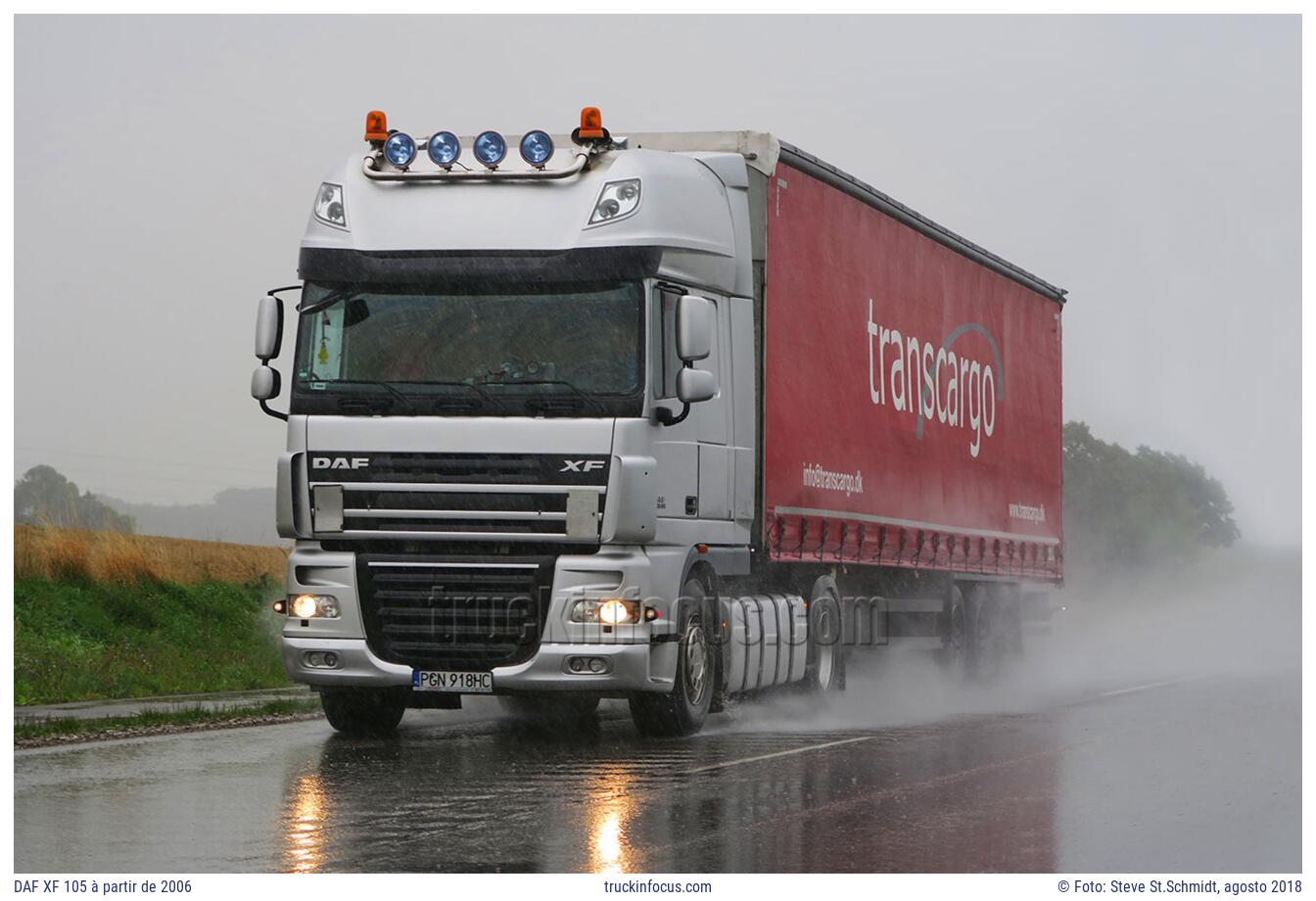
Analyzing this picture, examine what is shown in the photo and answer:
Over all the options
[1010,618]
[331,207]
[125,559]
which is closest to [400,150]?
[331,207]

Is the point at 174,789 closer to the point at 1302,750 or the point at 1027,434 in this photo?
the point at 1302,750

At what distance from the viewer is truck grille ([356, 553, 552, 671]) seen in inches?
550

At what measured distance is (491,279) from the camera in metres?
14.2

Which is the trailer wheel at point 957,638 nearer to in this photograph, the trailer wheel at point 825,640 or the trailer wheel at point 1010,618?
the trailer wheel at point 1010,618

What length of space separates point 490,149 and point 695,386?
2230 millimetres

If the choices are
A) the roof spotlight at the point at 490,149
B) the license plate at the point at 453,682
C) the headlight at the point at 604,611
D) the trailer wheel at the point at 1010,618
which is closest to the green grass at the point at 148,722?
the license plate at the point at 453,682

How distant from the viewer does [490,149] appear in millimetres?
14453

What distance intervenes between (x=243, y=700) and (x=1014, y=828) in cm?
1068

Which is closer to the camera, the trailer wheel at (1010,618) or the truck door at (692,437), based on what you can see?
the truck door at (692,437)

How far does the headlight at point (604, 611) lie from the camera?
13.9m

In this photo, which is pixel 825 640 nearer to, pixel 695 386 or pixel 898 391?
pixel 898 391

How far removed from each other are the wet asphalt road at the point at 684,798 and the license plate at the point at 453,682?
447 millimetres

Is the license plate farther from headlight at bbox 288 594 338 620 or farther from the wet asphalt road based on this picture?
headlight at bbox 288 594 338 620

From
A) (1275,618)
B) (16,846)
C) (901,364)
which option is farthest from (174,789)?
(1275,618)
